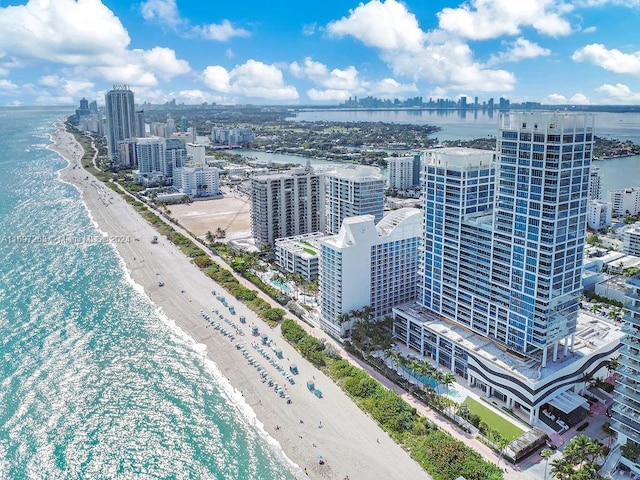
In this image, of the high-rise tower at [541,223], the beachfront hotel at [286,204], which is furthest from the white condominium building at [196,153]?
the high-rise tower at [541,223]

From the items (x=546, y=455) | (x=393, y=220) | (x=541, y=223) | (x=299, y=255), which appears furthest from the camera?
(x=299, y=255)

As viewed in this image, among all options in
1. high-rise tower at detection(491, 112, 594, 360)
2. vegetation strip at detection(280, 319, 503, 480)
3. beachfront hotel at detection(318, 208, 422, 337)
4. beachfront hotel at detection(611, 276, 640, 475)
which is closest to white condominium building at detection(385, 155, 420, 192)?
beachfront hotel at detection(318, 208, 422, 337)

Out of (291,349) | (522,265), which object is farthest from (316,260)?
(522,265)

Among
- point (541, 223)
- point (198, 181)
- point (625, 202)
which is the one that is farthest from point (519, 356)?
point (198, 181)

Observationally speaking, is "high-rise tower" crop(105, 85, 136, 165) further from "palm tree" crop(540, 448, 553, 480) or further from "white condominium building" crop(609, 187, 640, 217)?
"palm tree" crop(540, 448, 553, 480)

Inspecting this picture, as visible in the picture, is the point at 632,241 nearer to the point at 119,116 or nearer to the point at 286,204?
the point at 286,204

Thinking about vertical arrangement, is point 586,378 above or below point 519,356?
below

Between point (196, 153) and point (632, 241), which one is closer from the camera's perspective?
point (632, 241)
